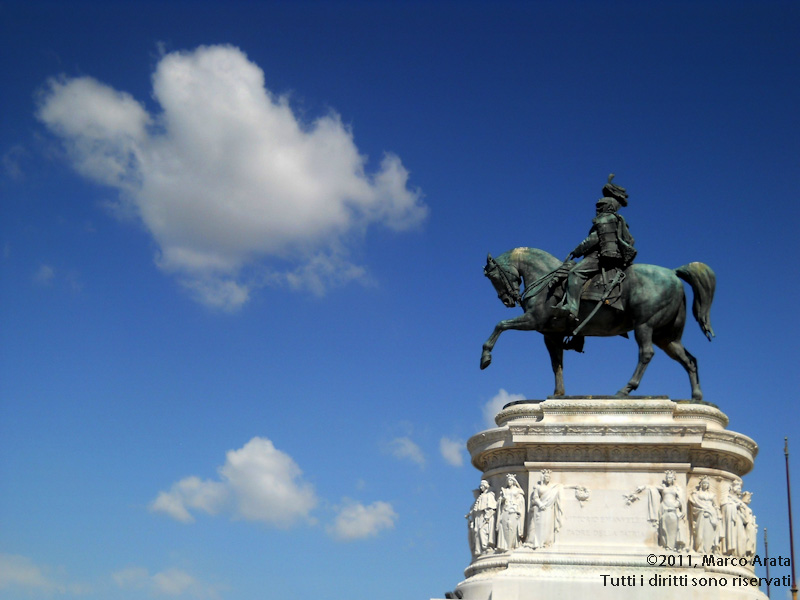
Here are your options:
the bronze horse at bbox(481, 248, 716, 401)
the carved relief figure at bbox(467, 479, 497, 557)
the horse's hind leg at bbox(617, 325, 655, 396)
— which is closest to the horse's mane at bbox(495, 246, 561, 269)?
the bronze horse at bbox(481, 248, 716, 401)

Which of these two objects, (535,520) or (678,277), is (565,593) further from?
(678,277)

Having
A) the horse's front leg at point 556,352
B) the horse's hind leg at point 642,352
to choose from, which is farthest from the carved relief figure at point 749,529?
the horse's front leg at point 556,352

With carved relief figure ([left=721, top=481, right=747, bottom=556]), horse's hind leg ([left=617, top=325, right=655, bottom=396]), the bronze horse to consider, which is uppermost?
the bronze horse

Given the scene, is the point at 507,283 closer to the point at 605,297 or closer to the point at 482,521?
the point at 605,297

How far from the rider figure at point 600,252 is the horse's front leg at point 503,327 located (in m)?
0.92

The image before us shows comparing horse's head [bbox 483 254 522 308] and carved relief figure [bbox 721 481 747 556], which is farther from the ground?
horse's head [bbox 483 254 522 308]

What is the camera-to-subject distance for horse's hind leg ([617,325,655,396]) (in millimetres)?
25462

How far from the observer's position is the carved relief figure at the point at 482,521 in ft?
79.9

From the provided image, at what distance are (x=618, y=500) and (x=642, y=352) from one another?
3897 mm

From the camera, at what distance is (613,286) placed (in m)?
25.8

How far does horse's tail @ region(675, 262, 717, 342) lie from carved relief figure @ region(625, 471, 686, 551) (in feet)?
15.4

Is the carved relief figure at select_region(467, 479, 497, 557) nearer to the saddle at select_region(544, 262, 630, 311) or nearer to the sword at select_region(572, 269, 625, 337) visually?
the sword at select_region(572, 269, 625, 337)

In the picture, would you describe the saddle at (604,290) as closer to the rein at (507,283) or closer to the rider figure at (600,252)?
the rider figure at (600,252)

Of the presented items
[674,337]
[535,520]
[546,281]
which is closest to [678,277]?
[674,337]
